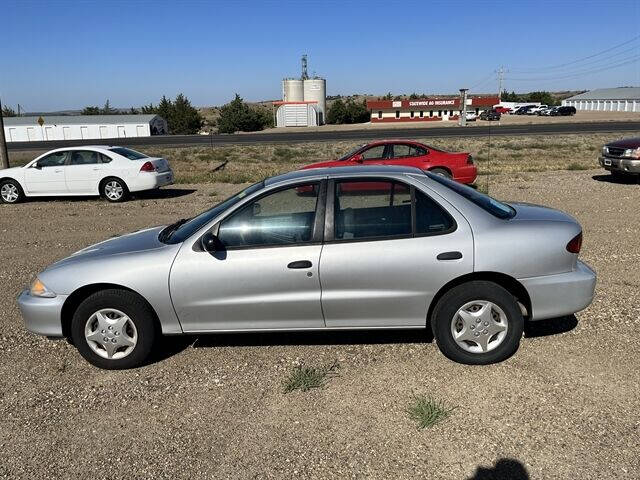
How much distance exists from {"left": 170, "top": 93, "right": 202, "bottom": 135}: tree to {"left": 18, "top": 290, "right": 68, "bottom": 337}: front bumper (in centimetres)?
7981

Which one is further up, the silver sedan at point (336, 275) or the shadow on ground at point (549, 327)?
the silver sedan at point (336, 275)

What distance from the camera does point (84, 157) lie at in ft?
44.8

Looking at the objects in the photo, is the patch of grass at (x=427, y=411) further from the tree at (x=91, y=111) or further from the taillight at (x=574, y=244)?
the tree at (x=91, y=111)

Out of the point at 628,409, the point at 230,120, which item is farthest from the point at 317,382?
the point at 230,120

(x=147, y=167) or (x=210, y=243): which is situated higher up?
(x=147, y=167)

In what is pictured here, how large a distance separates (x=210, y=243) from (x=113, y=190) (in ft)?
34.5

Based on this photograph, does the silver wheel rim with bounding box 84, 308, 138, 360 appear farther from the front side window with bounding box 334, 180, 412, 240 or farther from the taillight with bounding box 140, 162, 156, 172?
the taillight with bounding box 140, 162, 156, 172

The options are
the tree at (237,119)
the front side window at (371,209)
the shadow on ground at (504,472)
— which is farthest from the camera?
the tree at (237,119)

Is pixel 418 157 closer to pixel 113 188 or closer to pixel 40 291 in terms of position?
pixel 113 188

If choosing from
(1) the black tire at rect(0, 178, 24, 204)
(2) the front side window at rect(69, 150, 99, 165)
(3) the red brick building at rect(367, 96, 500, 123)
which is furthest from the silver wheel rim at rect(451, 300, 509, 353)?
(3) the red brick building at rect(367, 96, 500, 123)

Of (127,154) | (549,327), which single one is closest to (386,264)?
(549,327)

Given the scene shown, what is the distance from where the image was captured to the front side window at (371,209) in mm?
4133

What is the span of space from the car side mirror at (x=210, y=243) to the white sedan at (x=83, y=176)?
1007cm

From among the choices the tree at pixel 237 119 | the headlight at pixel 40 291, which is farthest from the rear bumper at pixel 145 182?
the tree at pixel 237 119
